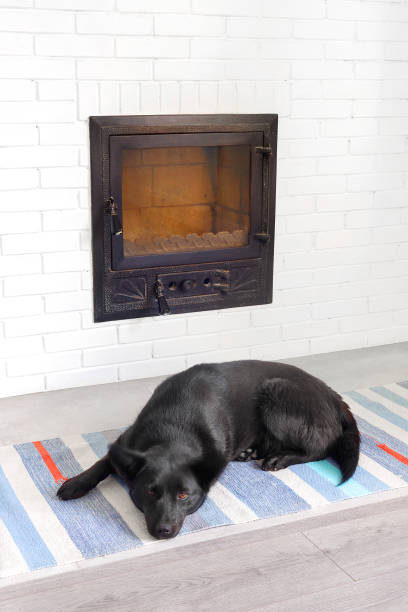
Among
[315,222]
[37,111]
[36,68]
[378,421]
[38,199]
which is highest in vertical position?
[36,68]

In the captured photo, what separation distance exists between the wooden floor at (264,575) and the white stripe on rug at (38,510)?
88mm

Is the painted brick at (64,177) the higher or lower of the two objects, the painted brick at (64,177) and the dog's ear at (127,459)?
the higher

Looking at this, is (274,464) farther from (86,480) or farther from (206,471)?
(86,480)

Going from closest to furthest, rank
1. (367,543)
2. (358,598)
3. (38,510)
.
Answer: (358,598) < (367,543) < (38,510)

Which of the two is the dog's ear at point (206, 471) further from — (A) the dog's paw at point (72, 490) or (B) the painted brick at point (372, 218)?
(B) the painted brick at point (372, 218)

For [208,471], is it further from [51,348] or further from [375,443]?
[51,348]

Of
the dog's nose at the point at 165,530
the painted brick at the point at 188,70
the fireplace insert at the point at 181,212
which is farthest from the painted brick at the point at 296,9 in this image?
the dog's nose at the point at 165,530

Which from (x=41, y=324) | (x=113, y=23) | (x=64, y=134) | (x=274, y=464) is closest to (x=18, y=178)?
(x=64, y=134)

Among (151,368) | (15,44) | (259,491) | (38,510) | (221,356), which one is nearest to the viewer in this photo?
(38,510)

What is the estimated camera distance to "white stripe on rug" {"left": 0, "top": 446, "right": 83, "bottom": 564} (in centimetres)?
214

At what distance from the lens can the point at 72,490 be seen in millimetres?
2395

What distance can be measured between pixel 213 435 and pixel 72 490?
451 millimetres

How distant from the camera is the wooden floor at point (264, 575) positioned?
1.93 metres

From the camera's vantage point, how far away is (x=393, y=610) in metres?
1.91
